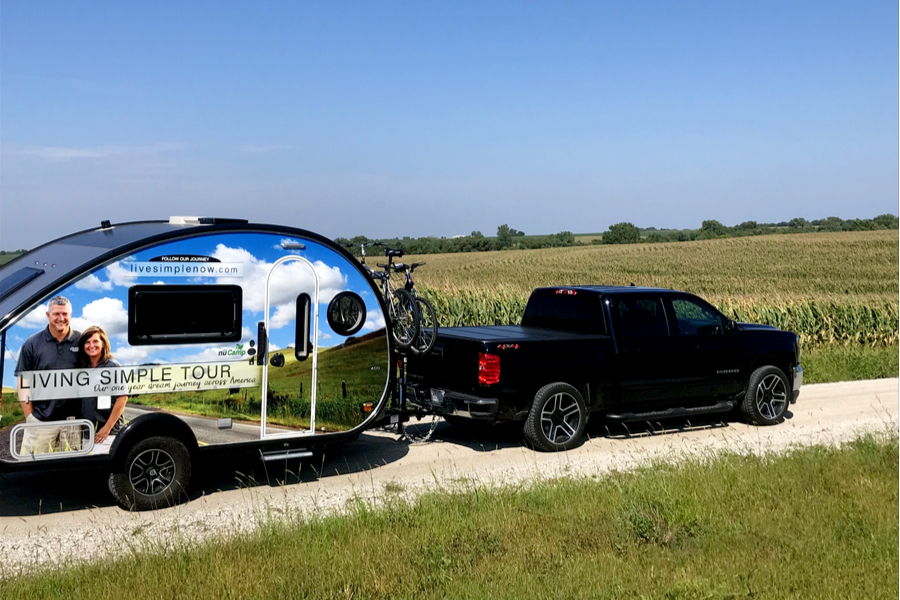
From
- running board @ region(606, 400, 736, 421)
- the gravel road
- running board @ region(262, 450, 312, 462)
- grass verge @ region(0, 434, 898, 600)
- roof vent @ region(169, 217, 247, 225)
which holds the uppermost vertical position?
roof vent @ region(169, 217, 247, 225)

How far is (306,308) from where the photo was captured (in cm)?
880

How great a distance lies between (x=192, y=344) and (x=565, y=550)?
152 inches

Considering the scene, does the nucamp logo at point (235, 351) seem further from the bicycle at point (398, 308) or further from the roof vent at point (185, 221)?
the bicycle at point (398, 308)

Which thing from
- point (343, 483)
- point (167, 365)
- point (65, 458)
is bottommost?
point (343, 483)

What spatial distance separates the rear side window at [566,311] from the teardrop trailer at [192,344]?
3.21 m

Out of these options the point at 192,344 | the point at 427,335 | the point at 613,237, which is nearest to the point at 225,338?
the point at 192,344

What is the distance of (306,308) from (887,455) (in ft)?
20.7

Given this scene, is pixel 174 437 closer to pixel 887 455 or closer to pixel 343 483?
pixel 343 483

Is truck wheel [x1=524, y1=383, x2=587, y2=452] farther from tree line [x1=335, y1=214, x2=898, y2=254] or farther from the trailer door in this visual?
tree line [x1=335, y1=214, x2=898, y2=254]

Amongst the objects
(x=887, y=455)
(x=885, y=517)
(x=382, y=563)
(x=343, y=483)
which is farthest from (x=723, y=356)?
(x=382, y=563)

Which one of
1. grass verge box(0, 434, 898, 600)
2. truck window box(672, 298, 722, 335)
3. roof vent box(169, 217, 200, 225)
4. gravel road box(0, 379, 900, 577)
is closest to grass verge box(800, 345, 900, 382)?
gravel road box(0, 379, 900, 577)

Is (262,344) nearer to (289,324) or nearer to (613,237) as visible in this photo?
(289,324)

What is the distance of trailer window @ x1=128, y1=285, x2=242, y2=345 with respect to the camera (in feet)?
25.5

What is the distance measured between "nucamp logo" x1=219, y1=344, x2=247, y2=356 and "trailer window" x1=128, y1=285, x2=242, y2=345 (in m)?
0.07
